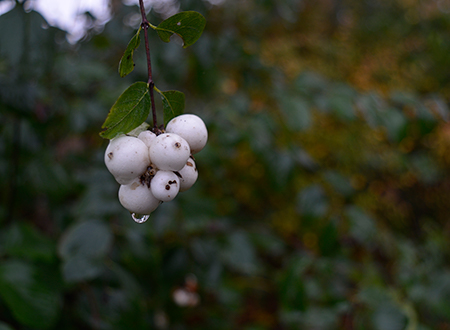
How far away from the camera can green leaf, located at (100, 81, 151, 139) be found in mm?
384

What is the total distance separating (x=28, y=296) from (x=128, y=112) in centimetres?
67

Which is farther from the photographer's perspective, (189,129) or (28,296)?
(28,296)

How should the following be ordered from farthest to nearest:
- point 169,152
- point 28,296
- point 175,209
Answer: point 175,209 < point 28,296 < point 169,152

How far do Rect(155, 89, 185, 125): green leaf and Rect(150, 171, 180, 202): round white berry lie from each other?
9 cm

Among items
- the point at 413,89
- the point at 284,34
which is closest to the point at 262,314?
the point at 413,89

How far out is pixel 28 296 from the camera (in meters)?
0.80

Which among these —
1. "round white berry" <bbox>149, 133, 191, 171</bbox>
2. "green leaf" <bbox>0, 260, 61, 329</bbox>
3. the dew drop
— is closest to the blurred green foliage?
"green leaf" <bbox>0, 260, 61, 329</bbox>

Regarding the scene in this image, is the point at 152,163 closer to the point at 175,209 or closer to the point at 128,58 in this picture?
the point at 128,58

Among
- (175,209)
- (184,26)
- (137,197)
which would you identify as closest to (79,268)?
(175,209)

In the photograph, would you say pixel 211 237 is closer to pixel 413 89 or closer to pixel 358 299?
pixel 358 299

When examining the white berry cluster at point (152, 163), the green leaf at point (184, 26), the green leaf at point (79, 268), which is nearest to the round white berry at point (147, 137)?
the white berry cluster at point (152, 163)

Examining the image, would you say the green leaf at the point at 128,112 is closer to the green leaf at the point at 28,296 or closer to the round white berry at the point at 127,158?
the round white berry at the point at 127,158

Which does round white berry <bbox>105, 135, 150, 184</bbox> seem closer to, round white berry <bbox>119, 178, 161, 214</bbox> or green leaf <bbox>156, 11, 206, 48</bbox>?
round white berry <bbox>119, 178, 161, 214</bbox>

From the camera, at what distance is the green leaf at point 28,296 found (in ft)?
2.52
